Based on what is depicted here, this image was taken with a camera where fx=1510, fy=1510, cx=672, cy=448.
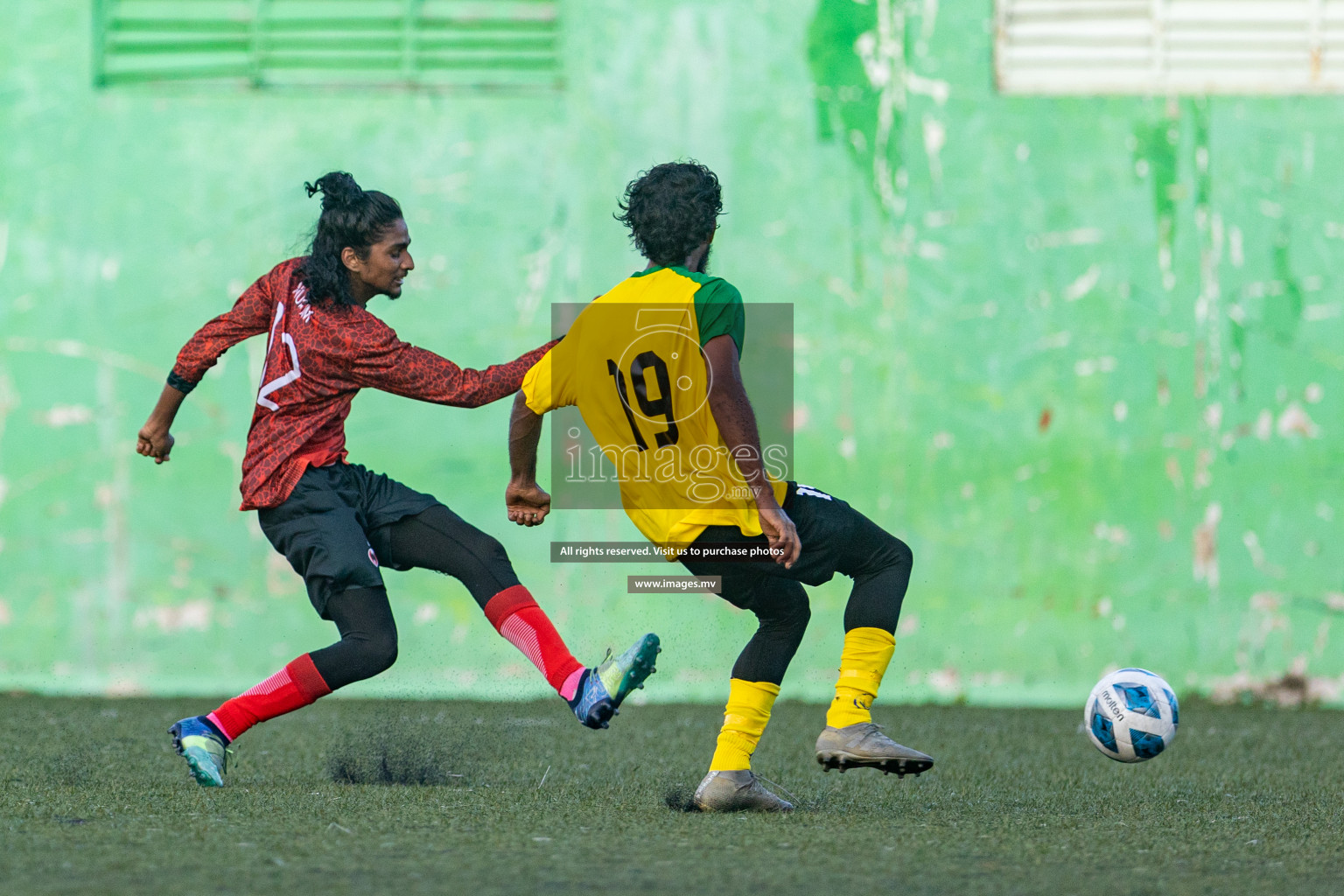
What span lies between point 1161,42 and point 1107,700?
418 centimetres

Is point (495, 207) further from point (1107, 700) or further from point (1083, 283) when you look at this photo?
point (1107, 700)

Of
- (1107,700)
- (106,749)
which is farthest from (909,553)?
(106,749)

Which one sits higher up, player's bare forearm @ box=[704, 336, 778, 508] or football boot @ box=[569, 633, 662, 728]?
player's bare forearm @ box=[704, 336, 778, 508]

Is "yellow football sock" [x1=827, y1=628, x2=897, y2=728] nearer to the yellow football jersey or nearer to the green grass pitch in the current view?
the green grass pitch

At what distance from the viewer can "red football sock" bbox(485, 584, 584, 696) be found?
4.20 m

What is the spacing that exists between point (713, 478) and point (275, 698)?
4.80ft

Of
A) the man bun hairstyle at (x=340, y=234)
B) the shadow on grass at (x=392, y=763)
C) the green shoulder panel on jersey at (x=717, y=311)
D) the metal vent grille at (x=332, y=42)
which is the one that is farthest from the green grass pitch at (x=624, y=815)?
the metal vent grille at (x=332, y=42)

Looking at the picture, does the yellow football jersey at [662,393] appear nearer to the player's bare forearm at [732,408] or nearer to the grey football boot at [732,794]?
the player's bare forearm at [732,408]

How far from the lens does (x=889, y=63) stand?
7.37m

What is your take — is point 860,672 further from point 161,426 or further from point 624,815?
point 161,426

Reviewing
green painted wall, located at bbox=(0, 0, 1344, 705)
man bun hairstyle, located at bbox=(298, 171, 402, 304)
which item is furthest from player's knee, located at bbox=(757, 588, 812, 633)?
green painted wall, located at bbox=(0, 0, 1344, 705)

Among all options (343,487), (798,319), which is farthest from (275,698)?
(798,319)

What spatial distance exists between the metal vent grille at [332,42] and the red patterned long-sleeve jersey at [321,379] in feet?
10.8

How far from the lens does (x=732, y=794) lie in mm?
3979
